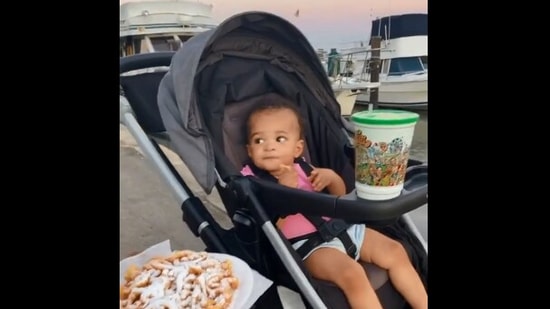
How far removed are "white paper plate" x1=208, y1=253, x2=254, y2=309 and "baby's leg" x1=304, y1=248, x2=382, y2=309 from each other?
0.77 feet

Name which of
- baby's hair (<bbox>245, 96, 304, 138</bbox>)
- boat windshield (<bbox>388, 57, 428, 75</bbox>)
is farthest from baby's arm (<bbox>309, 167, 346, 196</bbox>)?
boat windshield (<bbox>388, 57, 428, 75</bbox>)

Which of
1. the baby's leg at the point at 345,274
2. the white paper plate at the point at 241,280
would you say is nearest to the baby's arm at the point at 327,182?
the baby's leg at the point at 345,274

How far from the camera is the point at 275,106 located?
1.58 meters

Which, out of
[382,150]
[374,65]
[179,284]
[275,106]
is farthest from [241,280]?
[374,65]

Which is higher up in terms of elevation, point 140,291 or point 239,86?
point 239,86

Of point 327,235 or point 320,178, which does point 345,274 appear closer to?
point 327,235

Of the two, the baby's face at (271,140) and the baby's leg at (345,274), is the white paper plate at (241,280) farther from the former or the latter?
the baby's face at (271,140)

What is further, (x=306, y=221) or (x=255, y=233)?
(x=306, y=221)

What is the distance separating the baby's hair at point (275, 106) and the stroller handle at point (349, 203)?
1.21 ft

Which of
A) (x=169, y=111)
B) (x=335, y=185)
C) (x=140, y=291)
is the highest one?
(x=169, y=111)

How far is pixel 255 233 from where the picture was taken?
129 cm
